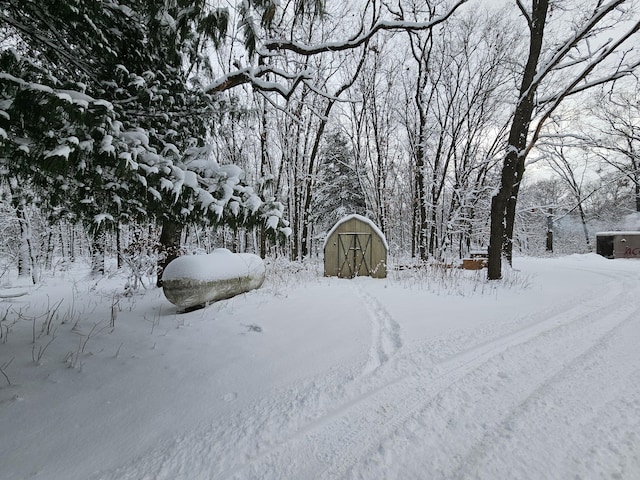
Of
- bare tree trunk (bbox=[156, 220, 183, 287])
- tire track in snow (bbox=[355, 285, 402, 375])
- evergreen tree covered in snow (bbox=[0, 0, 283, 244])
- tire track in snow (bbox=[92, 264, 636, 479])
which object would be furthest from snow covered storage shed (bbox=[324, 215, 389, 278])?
tire track in snow (bbox=[92, 264, 636, 479])

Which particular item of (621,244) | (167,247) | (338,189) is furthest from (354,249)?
(621,244)

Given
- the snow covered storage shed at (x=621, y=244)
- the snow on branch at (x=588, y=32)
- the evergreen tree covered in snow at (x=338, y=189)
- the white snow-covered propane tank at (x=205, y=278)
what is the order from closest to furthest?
the white snow-covered propane tank at (x=205, y=278) → the snow on branch at (x=588, y=32) → the snow covered storage shed at (x=621, y=244) → the evergreen tree covered in snow at (x=338, y=189)

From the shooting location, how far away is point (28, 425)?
6.20 ft

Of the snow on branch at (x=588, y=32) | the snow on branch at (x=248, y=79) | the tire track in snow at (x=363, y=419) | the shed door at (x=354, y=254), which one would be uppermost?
the snow on branch at (x=588, y=32)

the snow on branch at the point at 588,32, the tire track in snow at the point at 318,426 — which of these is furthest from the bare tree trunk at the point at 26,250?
the snow on branch at the point at 588,32

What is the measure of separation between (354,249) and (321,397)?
8.05 m

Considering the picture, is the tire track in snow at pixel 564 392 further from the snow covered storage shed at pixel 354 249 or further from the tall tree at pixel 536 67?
the snow covered storage shed at pixel 354 249

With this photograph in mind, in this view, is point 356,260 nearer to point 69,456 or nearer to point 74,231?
point 69,456

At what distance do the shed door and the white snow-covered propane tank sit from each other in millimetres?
4855

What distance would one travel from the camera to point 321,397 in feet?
7.36

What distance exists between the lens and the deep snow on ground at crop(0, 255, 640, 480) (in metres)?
1.59

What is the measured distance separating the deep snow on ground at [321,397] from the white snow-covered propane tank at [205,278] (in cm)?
40

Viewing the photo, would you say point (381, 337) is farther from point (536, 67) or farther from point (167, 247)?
point (536, 67)

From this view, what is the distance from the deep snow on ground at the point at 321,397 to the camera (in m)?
1.59
